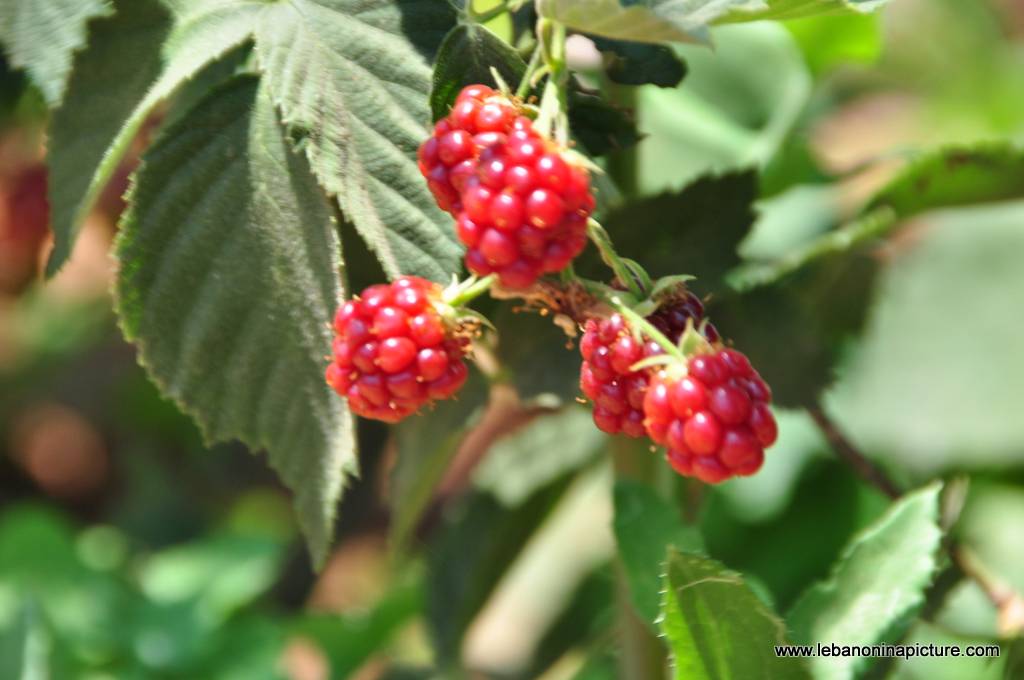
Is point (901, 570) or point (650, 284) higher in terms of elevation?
point (650, 284)

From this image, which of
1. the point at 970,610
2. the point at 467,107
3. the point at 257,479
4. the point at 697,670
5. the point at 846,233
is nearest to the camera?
the point at 467,107

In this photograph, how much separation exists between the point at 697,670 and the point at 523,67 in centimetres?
31

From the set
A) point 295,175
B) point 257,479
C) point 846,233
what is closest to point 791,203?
point 846,233

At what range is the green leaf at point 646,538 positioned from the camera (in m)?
0.63

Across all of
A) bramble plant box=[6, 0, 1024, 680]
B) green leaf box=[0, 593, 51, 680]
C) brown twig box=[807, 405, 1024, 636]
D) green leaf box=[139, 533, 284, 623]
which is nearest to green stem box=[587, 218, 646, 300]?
bramble plant box=[6, 0, 1024, 680]

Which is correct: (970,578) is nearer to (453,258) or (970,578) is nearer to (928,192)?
(928,192)

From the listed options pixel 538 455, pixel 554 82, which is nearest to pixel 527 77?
pixel 554 82

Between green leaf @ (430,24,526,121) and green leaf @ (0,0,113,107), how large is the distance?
0.20 m

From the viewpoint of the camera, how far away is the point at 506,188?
1.44ft

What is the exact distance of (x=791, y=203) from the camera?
1.17 metres

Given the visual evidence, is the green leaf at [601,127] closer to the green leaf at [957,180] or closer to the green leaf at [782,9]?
the green leaf at [782,9]

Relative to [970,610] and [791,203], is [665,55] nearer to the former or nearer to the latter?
[791,203]

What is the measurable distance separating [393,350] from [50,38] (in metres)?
0.27

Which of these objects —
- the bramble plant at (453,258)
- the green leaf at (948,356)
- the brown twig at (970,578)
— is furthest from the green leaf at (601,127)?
the green leaf at (948,356)
